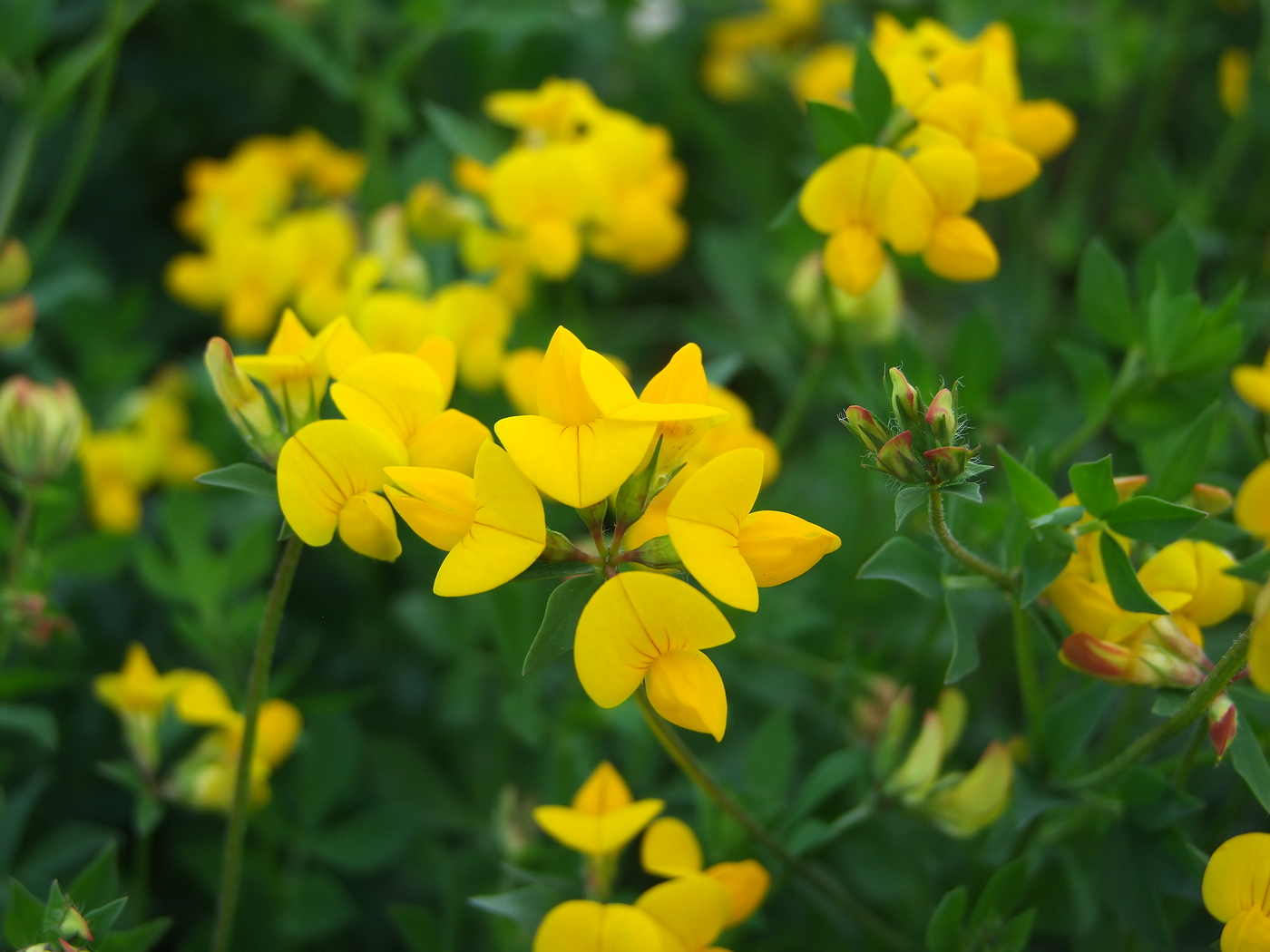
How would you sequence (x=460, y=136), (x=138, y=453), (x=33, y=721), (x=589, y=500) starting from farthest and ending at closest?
(x=138, y=453), (x=460, y=136), (x=33, y=721), (x=589, y=500)

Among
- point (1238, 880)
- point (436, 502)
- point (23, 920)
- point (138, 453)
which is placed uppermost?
point (436, 502)

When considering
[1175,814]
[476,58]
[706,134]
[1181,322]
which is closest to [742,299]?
[706,134]

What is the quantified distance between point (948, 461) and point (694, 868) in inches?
17.7

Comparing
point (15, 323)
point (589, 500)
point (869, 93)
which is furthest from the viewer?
point (15, 323)

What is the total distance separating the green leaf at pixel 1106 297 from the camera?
4.09ft

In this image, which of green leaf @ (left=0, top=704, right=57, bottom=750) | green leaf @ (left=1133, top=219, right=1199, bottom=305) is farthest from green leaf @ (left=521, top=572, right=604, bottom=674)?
green leaf @ (left=1133, top=219, right=1199, bottom=305)

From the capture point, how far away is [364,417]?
823 mm

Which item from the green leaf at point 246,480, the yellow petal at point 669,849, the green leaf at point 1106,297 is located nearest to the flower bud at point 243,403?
the green leaf at point 246,480

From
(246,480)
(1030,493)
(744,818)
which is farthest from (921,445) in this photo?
(246,480)

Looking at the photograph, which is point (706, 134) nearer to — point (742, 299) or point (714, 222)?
point (714, 222)

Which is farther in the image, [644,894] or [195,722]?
[195,722]

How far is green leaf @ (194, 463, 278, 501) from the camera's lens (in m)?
0.83

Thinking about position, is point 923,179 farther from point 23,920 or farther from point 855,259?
point 23,920

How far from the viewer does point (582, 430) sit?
77 centimetres
